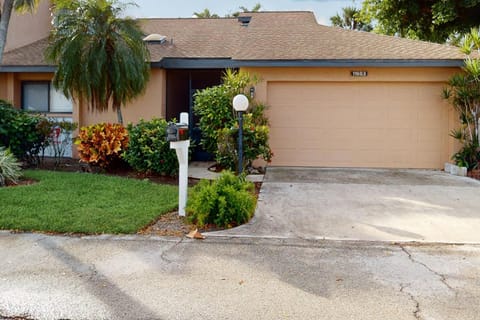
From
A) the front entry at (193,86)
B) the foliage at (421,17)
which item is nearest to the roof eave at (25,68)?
the front entry at (193,86)

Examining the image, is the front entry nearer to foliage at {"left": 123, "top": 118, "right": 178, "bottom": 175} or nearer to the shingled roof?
the shingled roof

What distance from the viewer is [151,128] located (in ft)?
33.8

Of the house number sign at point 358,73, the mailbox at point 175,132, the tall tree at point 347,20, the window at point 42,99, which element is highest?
the tall tree at point 347,20

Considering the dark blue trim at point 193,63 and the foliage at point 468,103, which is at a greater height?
the dark blue trim at point 193,63

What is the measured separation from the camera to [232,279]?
4.73m

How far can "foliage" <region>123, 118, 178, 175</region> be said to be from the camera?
10008mm

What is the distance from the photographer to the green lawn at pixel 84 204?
649cm

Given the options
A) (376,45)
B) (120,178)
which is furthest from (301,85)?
(120,178)

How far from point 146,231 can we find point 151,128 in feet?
14.0

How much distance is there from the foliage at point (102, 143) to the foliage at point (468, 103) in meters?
7.85

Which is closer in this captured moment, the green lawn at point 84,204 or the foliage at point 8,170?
the green lawn at point 84,204

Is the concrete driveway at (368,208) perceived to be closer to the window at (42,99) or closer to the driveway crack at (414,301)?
the driveway crack at (414,301)

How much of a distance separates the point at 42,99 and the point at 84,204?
8047 mm

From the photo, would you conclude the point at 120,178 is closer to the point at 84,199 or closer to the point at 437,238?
the point at 84,199
